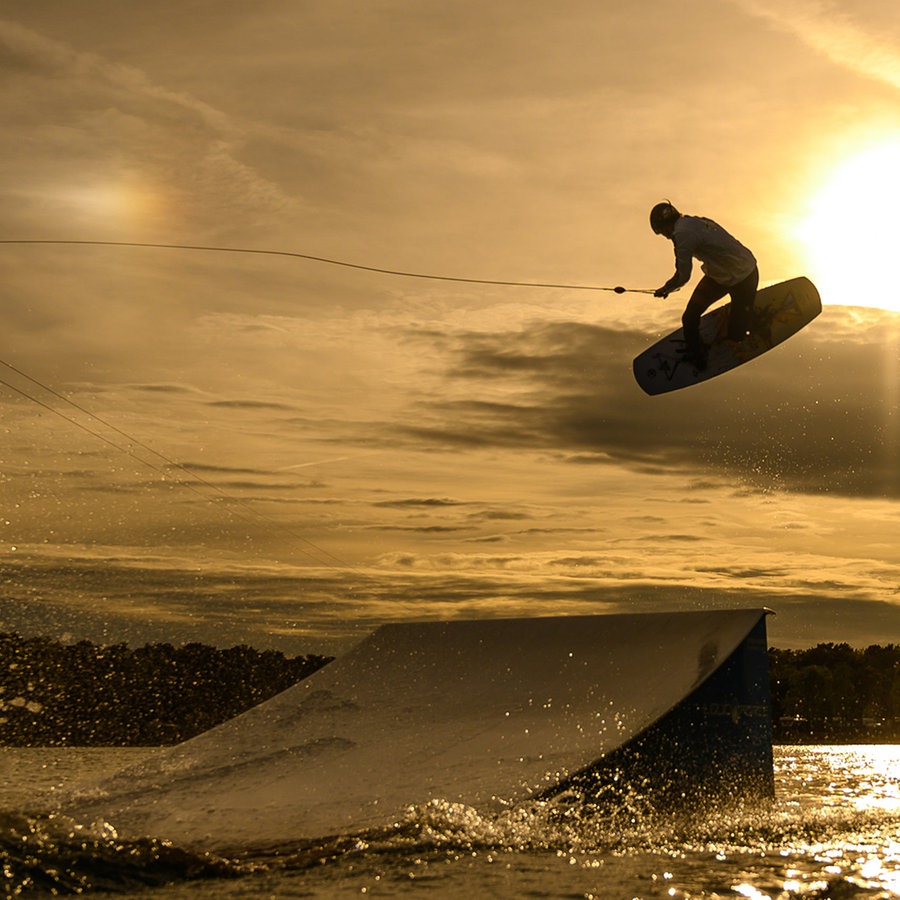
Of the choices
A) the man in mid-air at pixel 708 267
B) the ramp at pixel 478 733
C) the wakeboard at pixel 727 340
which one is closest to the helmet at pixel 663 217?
the man in mid-air at pixel 708 267

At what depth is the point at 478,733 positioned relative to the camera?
12391 millimetres

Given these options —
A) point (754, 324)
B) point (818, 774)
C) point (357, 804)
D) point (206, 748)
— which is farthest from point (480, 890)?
point (818, 774)

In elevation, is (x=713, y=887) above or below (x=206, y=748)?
below

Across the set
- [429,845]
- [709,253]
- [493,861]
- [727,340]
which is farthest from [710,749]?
[709,253]

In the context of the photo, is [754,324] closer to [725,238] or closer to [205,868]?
[725,238]

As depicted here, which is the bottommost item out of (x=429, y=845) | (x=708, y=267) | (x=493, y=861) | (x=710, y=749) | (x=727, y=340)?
(x=493, y=861)

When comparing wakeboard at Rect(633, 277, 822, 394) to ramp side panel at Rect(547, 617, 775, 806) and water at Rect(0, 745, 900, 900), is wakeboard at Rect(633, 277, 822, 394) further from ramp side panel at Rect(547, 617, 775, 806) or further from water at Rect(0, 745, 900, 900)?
water at Rect(0, 745, 900, 900)

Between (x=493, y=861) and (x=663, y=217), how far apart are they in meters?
7.34

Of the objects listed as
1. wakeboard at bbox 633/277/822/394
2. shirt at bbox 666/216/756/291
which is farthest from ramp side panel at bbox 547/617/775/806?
shirt at bbox 666/216/756/291

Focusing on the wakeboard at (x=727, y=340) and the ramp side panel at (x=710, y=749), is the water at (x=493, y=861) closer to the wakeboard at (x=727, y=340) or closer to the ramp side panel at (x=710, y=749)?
the ramp side panel at (x=710, y=749)

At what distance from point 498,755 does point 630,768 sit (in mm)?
1457

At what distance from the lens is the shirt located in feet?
40.1

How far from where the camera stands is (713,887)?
880 cm

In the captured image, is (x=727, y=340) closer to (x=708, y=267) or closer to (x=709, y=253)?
(x=708, y=267)
